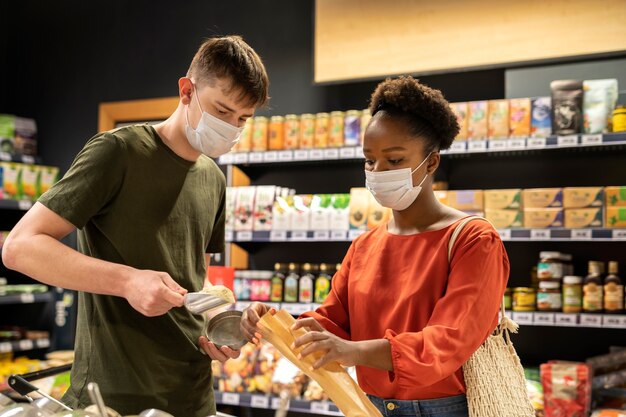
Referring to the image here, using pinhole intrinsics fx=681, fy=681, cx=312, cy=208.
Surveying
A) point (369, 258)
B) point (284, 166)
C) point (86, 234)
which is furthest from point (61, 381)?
point (369, 258)

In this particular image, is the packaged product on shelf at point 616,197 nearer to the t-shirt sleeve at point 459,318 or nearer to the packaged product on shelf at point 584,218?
the packaged product on shelf at point 584,218

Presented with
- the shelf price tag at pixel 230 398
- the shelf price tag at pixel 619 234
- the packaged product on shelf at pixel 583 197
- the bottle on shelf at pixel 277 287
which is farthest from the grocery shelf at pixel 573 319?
the shelf price tag at pixel 230 398

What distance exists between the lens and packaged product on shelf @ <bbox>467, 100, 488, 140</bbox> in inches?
160

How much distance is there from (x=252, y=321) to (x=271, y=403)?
2677 mm

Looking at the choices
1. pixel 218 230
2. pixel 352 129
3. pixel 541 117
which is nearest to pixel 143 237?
pixel 218 230

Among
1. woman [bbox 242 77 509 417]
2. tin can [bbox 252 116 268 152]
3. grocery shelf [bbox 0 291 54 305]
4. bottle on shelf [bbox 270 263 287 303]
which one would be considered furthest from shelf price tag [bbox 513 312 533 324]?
grocery shelf [bbox 0 291 54 305]

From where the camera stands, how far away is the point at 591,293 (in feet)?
12.4

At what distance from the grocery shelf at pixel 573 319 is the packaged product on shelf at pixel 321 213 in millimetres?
1270

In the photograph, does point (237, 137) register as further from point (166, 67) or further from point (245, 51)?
point (166, 67)

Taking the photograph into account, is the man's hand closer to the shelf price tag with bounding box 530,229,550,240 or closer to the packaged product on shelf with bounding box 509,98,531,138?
the shelf price tag with bounding box 530,229,550,240

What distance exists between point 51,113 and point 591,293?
512 centimetres

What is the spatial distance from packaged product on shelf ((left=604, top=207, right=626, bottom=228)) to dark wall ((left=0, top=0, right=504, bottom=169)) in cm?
136

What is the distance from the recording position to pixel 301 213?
14.7 ft

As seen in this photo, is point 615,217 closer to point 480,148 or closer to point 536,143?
point 536,143
